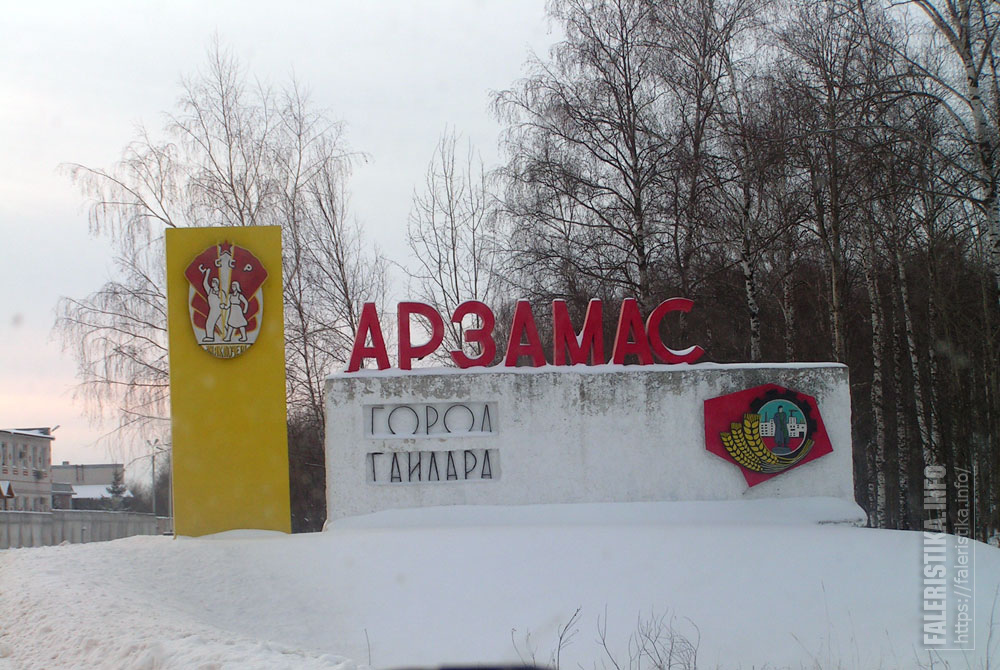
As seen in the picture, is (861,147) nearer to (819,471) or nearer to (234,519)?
(819,471)

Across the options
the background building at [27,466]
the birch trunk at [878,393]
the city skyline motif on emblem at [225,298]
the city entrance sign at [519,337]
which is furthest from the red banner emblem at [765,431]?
the background building at [27,466]

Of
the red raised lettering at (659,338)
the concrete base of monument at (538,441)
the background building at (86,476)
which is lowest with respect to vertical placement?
the background building at (86,476)

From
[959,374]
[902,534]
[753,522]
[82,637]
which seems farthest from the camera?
[959,374]

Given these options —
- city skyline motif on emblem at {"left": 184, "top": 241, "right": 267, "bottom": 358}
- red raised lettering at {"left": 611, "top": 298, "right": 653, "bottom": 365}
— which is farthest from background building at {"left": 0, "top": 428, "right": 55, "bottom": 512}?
red raised lettering at {"left": 611, "top": 298, "right": 653, "bottom": 365}

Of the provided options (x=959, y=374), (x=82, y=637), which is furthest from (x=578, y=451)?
(x=959, y=374)

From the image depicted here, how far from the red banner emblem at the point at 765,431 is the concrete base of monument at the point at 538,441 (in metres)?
0.09

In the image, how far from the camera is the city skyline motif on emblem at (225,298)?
594 inches

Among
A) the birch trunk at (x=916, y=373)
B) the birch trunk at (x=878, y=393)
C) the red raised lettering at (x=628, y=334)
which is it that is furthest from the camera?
the birch trunk at (x=878, y=393)

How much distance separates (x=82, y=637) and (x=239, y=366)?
23.2 feet

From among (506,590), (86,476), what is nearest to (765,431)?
(506,590)

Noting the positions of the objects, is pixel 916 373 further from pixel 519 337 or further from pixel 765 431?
pixel 519 337

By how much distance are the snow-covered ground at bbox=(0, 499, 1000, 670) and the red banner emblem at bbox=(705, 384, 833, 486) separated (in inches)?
29.1

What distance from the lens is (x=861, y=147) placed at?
49.5 ft

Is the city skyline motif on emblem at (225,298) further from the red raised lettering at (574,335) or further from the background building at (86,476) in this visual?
the background building at (86,476)
